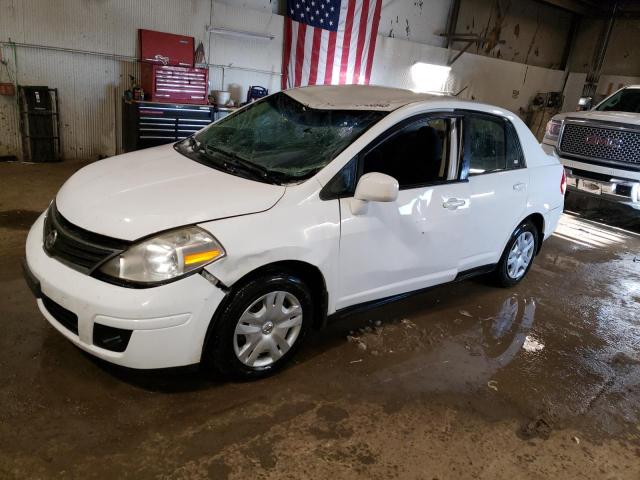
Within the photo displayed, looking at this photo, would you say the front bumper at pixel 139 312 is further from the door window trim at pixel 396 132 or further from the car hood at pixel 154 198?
the door window trim at pixel 396 132

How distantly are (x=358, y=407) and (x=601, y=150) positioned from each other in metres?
5.81

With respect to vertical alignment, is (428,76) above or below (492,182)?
above

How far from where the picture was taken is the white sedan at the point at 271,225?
6.92 feet

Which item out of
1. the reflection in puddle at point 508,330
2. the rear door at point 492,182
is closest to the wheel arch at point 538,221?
the rear door at point 492,182

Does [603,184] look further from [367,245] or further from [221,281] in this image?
[221,281]

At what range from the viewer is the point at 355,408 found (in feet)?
8.08

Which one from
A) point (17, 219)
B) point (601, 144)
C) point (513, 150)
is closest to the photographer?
point (513, 150)

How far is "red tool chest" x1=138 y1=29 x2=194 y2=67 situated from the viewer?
6.98 m

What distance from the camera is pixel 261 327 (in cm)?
245

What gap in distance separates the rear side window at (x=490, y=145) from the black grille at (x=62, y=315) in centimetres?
253

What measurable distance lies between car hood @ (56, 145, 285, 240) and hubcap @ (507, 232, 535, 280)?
242 cm

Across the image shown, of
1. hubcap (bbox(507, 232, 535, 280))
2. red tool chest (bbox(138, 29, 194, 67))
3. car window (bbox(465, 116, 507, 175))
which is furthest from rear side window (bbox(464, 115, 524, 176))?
red tool chest (bbox(138, 29, 194, 67))

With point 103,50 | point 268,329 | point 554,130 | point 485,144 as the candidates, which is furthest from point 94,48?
point 554,130

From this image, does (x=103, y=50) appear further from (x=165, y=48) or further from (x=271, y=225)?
(x=271, y=225)
